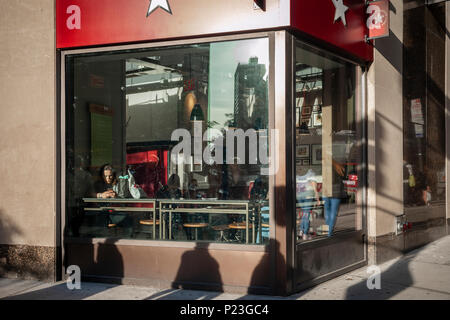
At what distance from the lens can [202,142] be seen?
6.77 m

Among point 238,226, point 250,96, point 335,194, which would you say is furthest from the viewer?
point 335,194

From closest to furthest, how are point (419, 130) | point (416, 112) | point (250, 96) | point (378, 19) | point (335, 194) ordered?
point (250, 96) < point (378, 19) < point (335, 194) < point (416, 112) < point (419, 130)

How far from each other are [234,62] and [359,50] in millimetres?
2013

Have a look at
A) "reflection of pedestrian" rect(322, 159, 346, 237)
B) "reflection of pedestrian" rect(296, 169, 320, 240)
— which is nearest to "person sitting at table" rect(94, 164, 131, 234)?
"reflection of pedestrian" rect(296, 169, 320, 240)

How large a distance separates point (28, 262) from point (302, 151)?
14.2 feet

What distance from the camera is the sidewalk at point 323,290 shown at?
5363mm

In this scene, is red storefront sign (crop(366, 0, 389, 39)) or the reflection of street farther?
red storefront sign (crop(366, 0, 389, 39))

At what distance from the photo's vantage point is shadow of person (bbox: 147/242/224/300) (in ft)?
18.4

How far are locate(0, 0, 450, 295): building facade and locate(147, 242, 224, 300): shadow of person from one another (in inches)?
1.0

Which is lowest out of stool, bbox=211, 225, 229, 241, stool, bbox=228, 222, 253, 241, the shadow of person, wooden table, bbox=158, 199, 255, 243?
the shadow of person

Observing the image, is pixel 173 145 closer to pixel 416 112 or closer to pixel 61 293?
pixel 61 293

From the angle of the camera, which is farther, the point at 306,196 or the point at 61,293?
the point at 306,196

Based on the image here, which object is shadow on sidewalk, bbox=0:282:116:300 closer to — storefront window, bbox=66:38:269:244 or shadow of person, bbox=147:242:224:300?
storefront window, bbox=66:38:269:244

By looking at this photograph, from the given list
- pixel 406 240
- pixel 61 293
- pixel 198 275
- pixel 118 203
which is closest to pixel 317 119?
pixel 198 275
